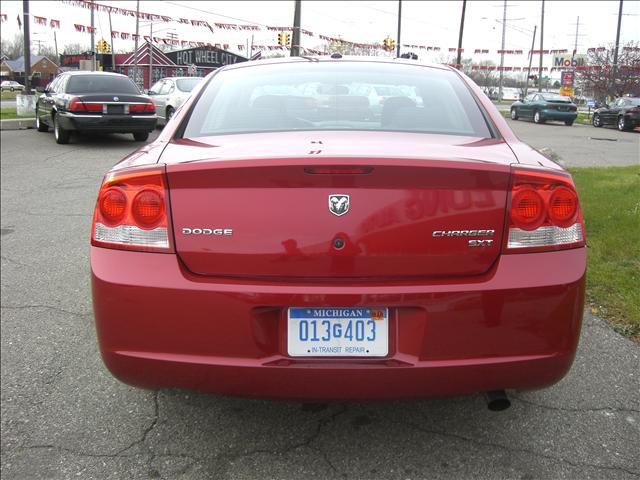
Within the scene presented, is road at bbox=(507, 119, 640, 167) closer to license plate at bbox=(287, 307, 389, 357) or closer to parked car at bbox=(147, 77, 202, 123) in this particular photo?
license plate at bbox=(287, 307, 389, 357)

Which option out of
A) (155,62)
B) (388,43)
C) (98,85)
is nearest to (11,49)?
(155,62)

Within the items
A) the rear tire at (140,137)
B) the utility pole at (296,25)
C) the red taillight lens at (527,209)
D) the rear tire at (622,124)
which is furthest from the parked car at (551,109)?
the red taillight lens at (527,209)

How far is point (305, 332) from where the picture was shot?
2131mm

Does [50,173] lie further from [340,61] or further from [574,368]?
[574,368]

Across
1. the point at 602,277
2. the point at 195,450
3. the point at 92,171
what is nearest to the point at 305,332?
the point at 195,450

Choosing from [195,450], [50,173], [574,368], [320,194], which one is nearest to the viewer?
[320,194]

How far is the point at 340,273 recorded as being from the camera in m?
2.11

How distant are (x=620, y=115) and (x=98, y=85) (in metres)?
19.7

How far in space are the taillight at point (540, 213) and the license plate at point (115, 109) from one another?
1193 centimetres

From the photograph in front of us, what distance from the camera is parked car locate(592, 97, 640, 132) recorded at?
817 inches

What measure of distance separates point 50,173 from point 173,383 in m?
8.67

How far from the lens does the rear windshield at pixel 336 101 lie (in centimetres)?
283

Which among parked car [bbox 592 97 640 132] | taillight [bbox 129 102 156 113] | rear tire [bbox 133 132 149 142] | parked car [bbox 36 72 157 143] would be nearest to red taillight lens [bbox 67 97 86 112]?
parked car [bbox 36 72 157 143]

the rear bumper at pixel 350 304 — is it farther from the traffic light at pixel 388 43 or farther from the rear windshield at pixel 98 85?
the traffic light at pixel 388 43
